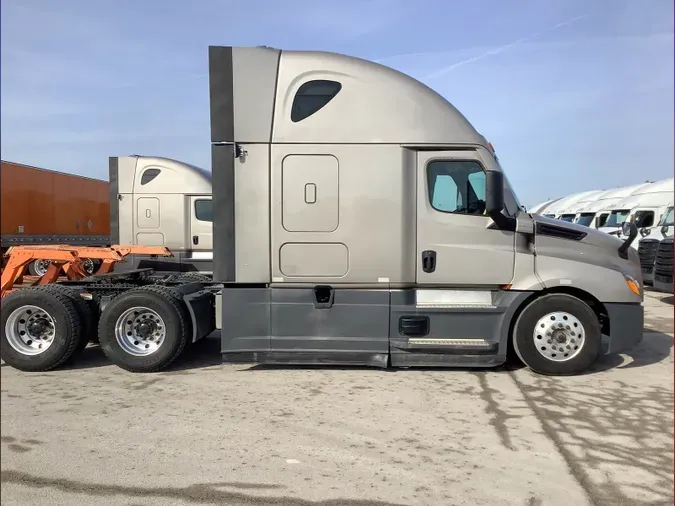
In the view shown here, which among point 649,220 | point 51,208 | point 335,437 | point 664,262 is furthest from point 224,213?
point 649,220

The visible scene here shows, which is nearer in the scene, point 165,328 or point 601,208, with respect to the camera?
point 165,328

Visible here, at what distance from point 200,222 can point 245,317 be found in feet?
23.1

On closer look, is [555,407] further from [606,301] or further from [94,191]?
[94,191]

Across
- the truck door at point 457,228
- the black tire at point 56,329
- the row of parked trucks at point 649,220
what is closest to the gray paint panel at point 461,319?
the truck door at point 457,228

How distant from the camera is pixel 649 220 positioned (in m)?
15.7

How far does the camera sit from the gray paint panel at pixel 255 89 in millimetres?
5598

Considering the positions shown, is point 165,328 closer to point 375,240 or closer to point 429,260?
point 375,240

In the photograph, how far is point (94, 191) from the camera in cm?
1738

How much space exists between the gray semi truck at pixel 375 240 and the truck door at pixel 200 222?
677 cm

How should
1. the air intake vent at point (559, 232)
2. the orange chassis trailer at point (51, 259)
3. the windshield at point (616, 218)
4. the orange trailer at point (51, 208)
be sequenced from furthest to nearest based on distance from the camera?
the windshield at point (616, 218)
the orange trailer at point (51, 208)
the orange chassis trailer at point (51, 259)
the air intake vent at point (559, 232)

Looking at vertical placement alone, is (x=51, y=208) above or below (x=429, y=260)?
above

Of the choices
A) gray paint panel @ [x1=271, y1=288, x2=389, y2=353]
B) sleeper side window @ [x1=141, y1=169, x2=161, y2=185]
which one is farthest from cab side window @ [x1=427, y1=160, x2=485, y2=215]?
sleeper side window @ [x1=141, y1=169, x2=161, y2=185]

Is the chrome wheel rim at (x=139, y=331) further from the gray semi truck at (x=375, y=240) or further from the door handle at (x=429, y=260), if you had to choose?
the door handle at (x=429, y=260)

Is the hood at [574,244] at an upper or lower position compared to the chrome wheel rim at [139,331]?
upper
